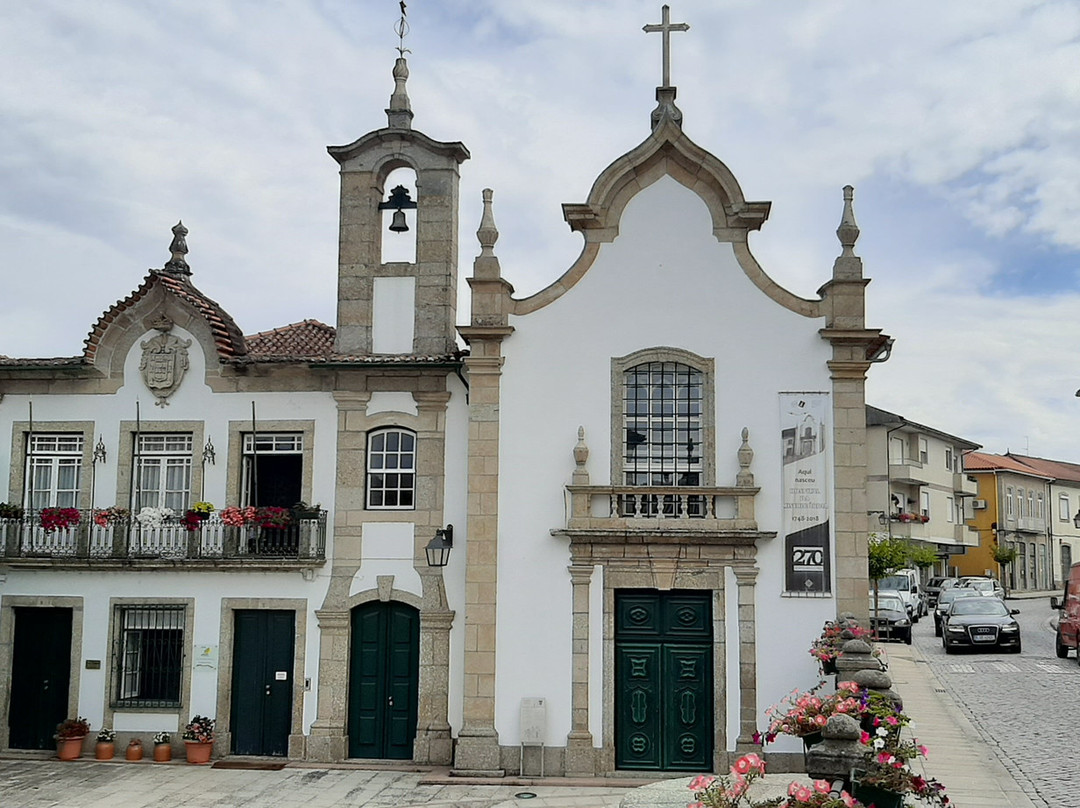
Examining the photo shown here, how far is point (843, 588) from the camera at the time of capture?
16.9 m

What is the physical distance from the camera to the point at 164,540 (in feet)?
62.6

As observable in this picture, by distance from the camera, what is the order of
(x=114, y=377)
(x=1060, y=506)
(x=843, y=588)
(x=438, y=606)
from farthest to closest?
1. (x=1060, y=506)
2. (x=114, y=377)
3. (x=438, y=606)
4. (x=843, y=588)

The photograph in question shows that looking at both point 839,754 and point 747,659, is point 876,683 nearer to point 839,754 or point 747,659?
point 839,754

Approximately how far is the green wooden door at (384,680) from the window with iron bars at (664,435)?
4279 mm

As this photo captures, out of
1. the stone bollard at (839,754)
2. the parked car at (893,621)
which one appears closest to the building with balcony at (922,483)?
the parked car at (893,621)

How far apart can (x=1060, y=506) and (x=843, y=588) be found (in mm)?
68159

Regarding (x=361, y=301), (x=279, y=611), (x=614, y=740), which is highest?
(x=361, y=301)

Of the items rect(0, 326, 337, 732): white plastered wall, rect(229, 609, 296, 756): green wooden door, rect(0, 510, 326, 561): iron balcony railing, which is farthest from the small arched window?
rect(229, 609, 296, 756): green wooden door

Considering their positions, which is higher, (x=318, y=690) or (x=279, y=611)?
(x=279, y=611)

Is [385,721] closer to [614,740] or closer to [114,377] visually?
[614,740]

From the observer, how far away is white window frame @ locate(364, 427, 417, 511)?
18.9 m

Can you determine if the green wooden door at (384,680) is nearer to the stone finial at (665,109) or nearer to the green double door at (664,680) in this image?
the green double door at (664,680)

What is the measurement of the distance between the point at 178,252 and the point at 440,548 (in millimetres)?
7683

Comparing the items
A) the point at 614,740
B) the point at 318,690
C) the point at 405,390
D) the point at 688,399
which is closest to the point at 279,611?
the point at 318,690
